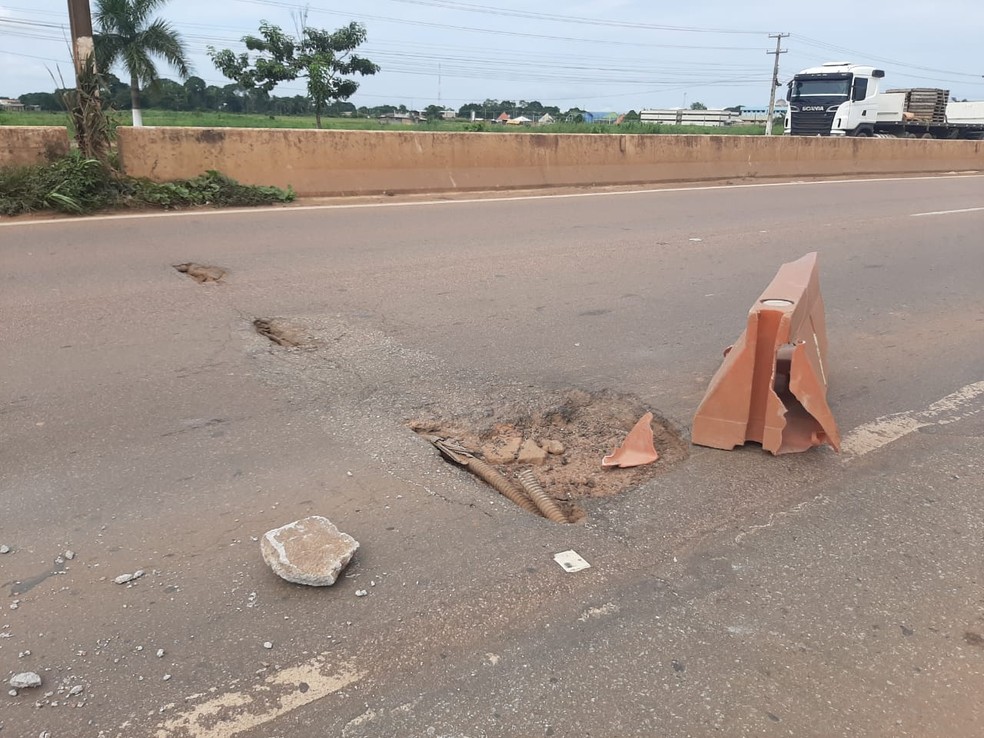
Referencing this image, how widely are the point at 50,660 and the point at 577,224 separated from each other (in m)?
8.82

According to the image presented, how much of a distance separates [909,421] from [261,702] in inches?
152

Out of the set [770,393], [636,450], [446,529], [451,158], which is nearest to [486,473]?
[446,529]

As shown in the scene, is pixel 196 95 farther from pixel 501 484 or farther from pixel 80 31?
pixel 501 484

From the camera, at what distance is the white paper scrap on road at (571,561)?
2.88 m

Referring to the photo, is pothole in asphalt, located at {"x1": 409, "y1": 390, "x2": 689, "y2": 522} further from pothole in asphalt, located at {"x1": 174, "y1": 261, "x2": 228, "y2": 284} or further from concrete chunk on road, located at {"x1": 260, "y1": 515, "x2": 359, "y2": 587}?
pothole in asphalt, located at {"x1": 174, "y1": 261, "x2": 228, "y2": 284}

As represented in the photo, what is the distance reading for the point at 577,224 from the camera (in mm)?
10297

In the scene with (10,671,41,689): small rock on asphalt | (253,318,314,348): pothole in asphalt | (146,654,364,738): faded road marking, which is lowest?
(146,654,364,738): faded road marking

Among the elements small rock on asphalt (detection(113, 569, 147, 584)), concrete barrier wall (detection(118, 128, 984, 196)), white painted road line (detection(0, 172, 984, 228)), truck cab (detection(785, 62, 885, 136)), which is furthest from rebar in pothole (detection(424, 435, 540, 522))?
truck cab (detection(785, 62, 885, 136))

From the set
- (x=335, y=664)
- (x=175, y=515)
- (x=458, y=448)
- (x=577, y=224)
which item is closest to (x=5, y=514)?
(x=175, y=515)

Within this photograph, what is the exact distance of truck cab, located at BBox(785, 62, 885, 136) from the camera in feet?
91.7

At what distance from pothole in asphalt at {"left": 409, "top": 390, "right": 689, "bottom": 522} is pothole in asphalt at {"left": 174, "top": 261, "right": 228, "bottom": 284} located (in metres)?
3.54

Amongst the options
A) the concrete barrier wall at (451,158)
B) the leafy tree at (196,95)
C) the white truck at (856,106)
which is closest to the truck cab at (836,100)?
the white truck at (856,106)

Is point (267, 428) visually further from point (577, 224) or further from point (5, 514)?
point (577, 224)

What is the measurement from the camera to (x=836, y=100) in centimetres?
2822
